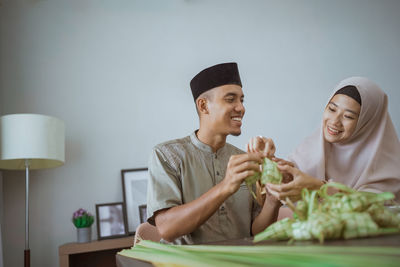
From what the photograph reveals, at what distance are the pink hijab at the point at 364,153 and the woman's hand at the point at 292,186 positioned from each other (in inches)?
34.7

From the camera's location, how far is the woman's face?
245 centimetres

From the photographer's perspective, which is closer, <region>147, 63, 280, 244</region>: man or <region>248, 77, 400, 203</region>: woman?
<region>147, 63, 280, 244</region>: man

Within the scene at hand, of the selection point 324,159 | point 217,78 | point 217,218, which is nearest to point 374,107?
point 324,159

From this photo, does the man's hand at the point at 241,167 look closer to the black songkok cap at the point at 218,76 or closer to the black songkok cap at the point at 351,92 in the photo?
the black songkok cap at the point at 218,76

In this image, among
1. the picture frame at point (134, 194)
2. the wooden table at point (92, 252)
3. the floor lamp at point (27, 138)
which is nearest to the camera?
the floor lamp at point (27, 138)

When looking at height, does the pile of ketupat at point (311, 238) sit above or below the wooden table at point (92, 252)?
above

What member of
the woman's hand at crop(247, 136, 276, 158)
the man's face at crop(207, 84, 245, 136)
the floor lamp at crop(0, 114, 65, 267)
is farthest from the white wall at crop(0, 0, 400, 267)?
the woman's hand at crop(247, 136, 276, 158)

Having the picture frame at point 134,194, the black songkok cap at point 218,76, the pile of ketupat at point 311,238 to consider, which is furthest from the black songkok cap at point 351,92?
the picture frame at point 134,194

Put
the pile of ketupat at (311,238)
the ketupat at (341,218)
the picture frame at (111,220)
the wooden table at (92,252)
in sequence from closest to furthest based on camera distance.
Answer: the pile of ketupat at (311,238), the ketupat at (341,218), the wooden table at (92,252), the picture frame at (111,220)

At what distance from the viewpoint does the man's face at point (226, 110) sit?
1.99 meters

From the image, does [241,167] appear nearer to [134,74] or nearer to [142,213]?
[142,213]

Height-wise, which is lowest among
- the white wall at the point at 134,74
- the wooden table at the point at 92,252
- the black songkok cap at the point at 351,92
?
the wooden table at the point at 92,252

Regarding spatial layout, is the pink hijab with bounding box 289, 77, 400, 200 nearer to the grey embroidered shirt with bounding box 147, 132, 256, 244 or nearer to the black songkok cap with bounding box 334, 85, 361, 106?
the black songkok cap with bounding box 334, 85, 361, 106

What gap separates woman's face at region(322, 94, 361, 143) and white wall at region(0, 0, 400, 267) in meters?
1.63
